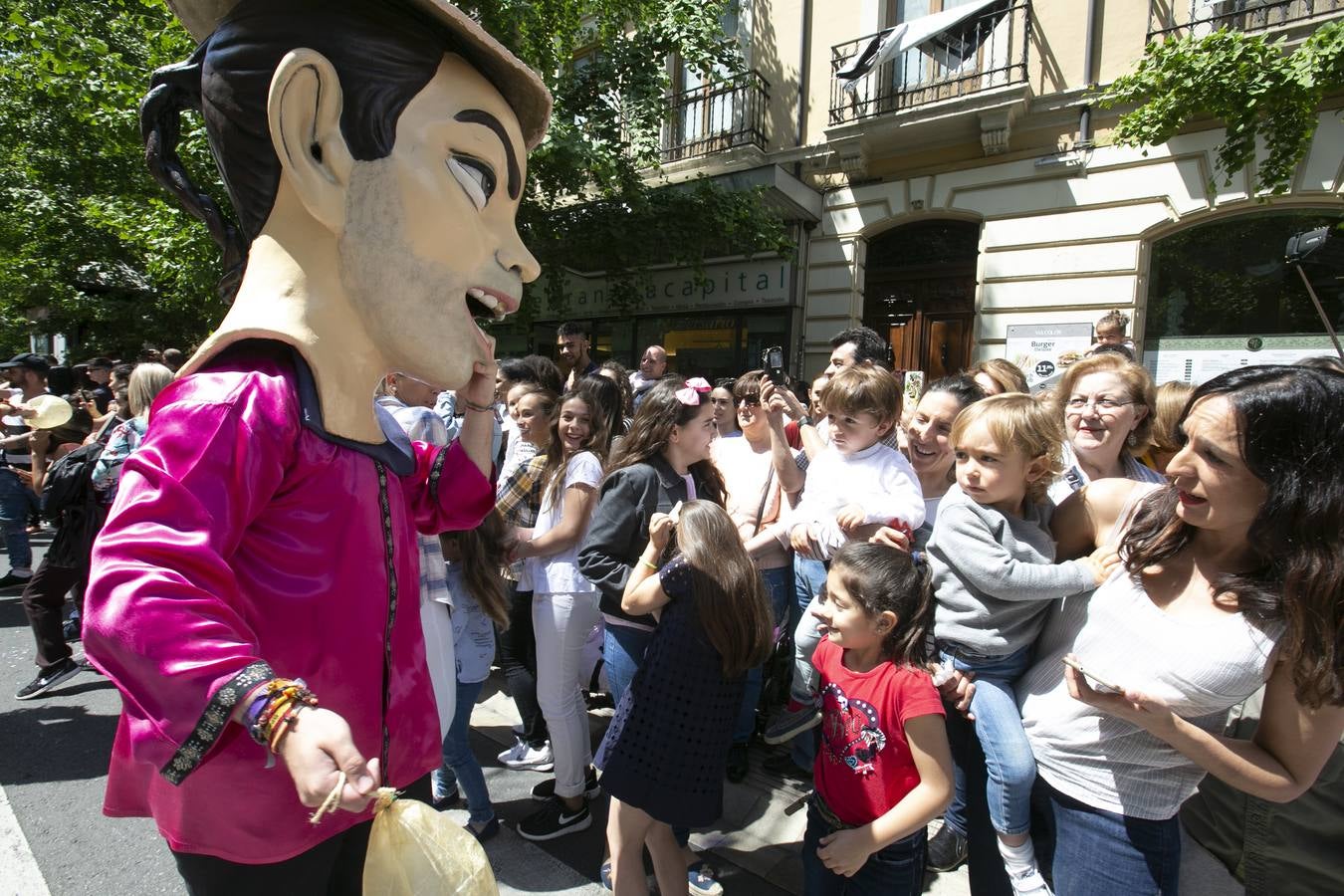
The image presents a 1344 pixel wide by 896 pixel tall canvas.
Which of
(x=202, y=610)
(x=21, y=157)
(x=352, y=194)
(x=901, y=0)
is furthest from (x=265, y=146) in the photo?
(x=21, y=157)

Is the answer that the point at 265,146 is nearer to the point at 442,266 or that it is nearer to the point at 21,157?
the point at 442,266

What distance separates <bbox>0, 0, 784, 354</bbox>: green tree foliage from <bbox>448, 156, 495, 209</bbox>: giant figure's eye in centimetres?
610

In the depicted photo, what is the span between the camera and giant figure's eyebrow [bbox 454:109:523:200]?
4.19 feet

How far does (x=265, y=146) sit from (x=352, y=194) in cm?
18

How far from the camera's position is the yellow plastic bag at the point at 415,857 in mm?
999

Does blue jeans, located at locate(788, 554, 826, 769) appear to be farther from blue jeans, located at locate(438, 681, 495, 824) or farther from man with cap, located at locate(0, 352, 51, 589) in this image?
man with cap, located at locate(0, 352, 51, 589)

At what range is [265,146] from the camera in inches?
47.1

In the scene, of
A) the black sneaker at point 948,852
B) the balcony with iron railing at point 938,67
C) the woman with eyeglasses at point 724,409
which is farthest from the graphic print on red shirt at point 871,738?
the balcony with iron railing at point 938,67

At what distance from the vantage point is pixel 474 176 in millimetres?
1284

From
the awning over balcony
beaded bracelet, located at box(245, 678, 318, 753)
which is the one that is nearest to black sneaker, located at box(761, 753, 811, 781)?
beaded bracelet, located at box(245, 678, 318, 753)

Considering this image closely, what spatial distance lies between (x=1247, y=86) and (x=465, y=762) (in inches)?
279

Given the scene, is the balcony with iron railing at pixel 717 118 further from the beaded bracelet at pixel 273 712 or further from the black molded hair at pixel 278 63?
the beaded bracelet at pixel 273 712

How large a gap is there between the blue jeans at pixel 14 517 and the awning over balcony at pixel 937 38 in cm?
941

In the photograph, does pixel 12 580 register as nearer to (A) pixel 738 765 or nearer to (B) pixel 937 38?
(A) pixel 738 765
